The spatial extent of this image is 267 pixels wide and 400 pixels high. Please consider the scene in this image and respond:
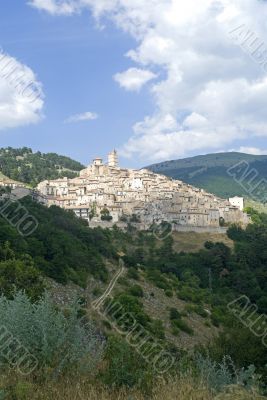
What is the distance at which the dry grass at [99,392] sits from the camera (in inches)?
159

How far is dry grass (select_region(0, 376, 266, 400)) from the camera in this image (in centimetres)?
403

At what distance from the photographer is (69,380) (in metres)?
4.50

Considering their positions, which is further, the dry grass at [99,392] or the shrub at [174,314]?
the shrub at [174,314]

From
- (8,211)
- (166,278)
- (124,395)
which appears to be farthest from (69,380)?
(166,278)

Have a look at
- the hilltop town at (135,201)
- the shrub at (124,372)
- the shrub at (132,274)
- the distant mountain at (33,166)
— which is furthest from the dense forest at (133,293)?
the distant mountain at (33,166)

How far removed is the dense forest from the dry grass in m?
0.06

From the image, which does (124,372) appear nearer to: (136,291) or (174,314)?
(174,314)

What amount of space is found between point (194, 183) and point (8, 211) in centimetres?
15847

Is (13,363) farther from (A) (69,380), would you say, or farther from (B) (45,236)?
(B) (45,236)

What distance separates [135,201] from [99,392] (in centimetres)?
7602

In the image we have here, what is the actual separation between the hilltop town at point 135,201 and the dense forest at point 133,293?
6.43m

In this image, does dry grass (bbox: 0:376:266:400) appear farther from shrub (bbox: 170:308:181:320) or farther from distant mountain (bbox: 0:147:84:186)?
distant mountain (bbox: 0:147:84:186)

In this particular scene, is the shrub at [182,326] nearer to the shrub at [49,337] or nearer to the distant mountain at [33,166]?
the shrub at [49,337]

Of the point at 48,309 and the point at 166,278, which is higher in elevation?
the point at 48,309
